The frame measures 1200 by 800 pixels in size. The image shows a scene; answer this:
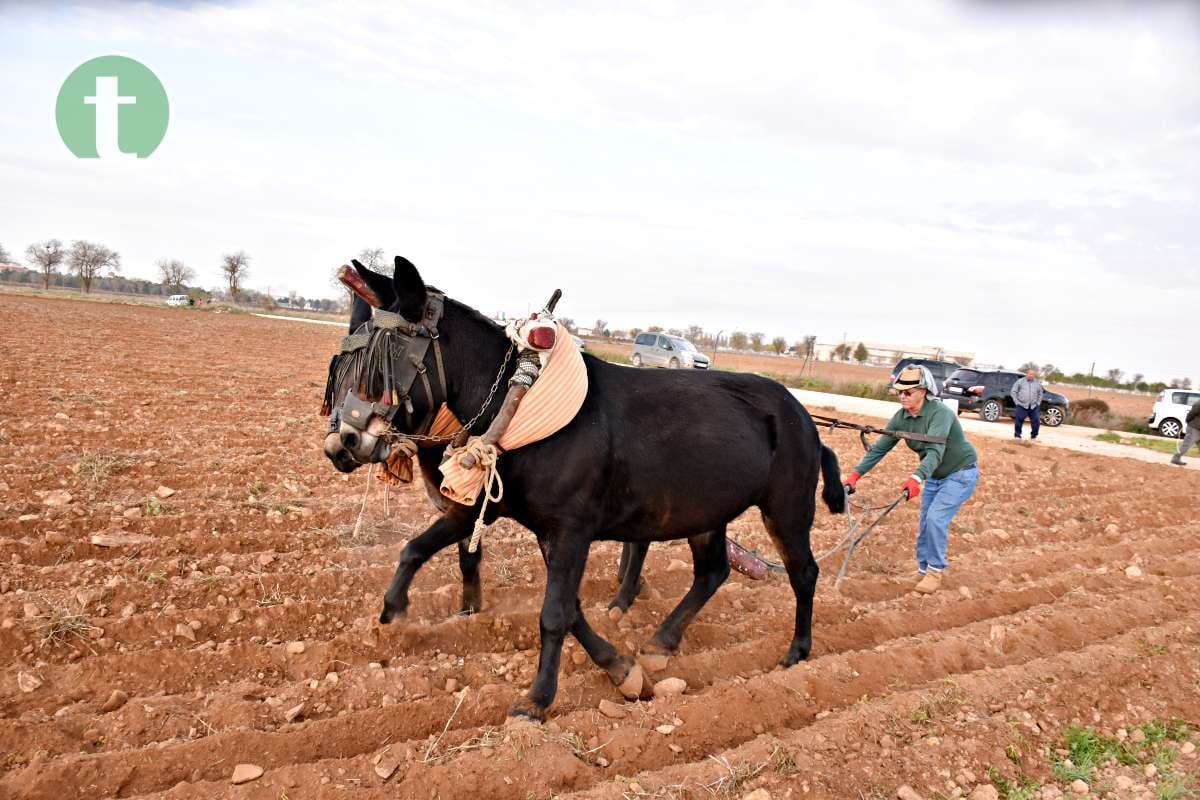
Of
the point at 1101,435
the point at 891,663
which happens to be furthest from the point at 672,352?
the point at 891,663

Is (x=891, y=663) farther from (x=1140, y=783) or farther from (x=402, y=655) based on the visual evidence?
(x=402, y=655)

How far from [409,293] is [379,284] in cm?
19

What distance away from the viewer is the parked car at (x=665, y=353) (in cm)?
3038

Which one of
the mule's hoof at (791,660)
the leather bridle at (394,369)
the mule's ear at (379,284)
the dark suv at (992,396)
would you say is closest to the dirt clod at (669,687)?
the mule's hoof at (791,660)

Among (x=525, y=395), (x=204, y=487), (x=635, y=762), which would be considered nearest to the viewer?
(x=635, y=762)

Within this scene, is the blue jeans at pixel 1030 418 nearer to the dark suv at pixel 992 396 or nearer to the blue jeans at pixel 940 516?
the dark suv at pixel 992 396

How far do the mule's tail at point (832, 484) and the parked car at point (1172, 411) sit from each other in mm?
24848

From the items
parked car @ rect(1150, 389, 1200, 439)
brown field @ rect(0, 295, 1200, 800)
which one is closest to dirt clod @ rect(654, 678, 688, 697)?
brown field @ rect(0, 295, 1200, 800)

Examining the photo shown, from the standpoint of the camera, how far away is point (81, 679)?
3.80m

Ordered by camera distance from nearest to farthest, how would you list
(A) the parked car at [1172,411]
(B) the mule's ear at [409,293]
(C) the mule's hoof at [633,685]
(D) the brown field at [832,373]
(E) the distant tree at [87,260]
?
(B) the mule's ear at [409,293] → (C) the mule's hoof at [633,685] → (A) the parked car at [1172,411] → (D) the brown field at [832,373] → (E) the distant tree at [87,260]

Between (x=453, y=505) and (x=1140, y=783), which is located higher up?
(x=453, y=505)

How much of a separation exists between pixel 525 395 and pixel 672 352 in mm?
27847

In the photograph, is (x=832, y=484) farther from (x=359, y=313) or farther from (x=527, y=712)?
(x=359, y=313)

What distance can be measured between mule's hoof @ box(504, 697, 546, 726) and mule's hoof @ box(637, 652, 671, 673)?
949 mm
